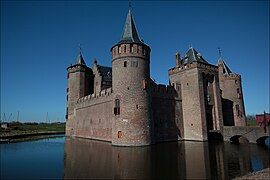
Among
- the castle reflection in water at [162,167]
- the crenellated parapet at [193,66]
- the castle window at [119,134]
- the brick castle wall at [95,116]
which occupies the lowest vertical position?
the castle reflection in water at [162,167]

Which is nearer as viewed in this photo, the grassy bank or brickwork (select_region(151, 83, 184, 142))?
brickwork (select_region(151, 83, 184, 142))

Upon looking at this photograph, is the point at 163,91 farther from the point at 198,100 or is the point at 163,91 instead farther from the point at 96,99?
the point at 96,99

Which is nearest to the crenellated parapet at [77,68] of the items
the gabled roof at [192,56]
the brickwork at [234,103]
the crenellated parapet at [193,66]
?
the crenellated parapet at [193,66]

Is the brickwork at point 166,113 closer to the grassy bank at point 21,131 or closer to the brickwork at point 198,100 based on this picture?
the brickwork at point 198,100

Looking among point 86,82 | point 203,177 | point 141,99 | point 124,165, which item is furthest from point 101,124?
point 203,177

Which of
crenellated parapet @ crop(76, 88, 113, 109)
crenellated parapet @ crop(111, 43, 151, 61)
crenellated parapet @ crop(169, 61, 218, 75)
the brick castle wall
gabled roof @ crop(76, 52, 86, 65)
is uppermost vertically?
gabled roof @ crop(76, 52, 86, 65)

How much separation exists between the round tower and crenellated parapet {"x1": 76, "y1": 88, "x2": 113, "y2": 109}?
14.6ft

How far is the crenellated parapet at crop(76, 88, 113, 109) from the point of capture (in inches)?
1116

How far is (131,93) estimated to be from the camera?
2280cm

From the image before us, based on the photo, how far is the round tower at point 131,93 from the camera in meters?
22.2

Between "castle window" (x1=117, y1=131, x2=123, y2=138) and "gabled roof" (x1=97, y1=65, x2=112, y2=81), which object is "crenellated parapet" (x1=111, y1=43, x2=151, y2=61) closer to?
"castle window" (x1=117, y1=131, x2=123, y2=138)

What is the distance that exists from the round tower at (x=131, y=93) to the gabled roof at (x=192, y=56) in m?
7.96

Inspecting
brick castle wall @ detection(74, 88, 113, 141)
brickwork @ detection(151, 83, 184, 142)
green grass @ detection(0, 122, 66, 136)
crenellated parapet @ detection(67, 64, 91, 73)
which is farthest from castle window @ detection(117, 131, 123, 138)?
green grass @ detection(0, 122, 66, 136)

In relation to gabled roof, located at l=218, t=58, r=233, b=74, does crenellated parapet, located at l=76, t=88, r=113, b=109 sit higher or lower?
lower
